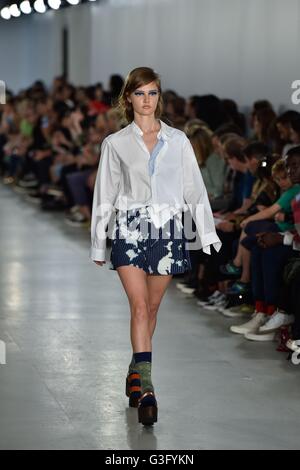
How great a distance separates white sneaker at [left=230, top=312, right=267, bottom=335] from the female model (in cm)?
169

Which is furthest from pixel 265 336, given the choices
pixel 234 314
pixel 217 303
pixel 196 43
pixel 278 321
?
pixel 196 43

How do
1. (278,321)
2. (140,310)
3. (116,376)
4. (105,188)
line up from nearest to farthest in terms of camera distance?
(140,310)
(105,188)
(116,376)
(278,321)

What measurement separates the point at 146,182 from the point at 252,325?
2.00 metres

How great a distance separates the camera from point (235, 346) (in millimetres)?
6469

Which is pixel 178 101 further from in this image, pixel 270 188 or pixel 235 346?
pixel 235 346

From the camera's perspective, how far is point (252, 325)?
22.2ft

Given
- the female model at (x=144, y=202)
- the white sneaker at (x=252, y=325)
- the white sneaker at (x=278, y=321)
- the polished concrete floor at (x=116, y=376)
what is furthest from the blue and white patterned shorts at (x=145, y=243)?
the white sneaker at (x=252, y=325)

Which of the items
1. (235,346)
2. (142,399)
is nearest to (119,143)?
(142,399)

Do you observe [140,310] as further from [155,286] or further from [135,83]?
[135,83]

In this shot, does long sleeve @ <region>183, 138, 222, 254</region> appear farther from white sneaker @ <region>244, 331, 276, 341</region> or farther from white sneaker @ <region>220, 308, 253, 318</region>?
white sneaker @ <region>220, 308, 253, 318</region>

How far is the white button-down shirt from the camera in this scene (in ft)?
16.5

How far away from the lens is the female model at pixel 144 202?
5.01 metres

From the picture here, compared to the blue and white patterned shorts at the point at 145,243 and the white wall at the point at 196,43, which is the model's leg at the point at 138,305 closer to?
the blue and white patterned shorts at the point at 145,243

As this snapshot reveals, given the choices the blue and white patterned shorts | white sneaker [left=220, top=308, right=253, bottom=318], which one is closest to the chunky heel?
the blue and white patterned shorts
